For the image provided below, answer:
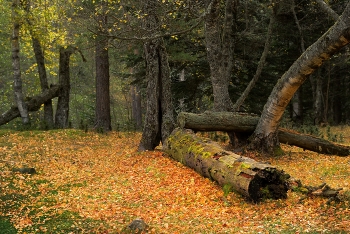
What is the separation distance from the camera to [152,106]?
46.6 ft

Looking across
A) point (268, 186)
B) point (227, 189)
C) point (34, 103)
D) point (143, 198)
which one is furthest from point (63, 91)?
point (268, 186)

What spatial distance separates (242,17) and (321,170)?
1190 centimetres

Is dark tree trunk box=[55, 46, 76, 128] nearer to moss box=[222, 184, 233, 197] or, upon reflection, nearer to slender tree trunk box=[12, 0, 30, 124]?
slender tree trunk box=[12, 0, 30, 124]

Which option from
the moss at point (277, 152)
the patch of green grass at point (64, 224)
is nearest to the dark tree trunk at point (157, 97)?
the moss at point (277, 152)

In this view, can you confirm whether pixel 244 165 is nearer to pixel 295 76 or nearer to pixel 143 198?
pixel 143 198

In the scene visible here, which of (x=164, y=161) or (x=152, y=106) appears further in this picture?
(x=152, y=106)

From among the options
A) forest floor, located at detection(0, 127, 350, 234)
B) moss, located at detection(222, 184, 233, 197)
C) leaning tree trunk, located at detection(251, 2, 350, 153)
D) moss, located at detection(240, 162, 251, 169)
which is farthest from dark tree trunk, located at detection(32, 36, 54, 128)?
moss, located at detection(240, 162, 251, 169)

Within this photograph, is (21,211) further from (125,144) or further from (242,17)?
(242,17)

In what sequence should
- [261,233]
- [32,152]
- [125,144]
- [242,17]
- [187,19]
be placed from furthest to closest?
1. [242,17]
2. [187,19]
3. [125,144]
4. [32,152]
5. [261,233]

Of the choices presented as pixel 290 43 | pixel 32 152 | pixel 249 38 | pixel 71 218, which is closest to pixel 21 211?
pixel 71 218

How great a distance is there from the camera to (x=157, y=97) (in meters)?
14.3

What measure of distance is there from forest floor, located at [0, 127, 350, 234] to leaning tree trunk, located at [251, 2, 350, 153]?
804mm

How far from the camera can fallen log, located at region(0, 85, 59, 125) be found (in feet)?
62.6

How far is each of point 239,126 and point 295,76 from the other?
8.98 feet
